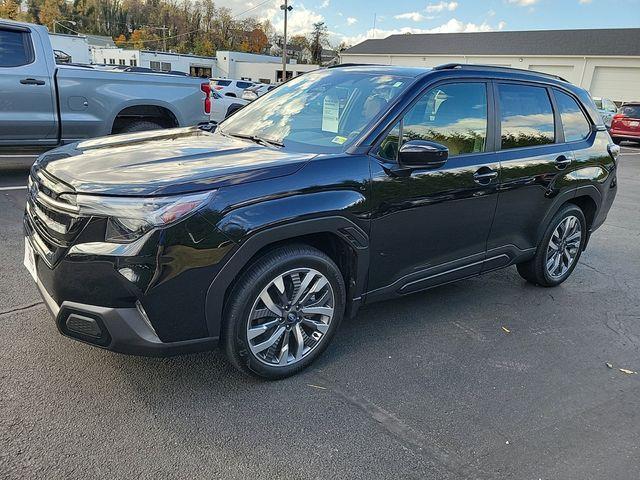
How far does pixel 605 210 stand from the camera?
518cm

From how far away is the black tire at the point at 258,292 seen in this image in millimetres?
2766

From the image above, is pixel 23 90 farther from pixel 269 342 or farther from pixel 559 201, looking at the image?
pixel 559 201

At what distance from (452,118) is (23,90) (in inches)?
236

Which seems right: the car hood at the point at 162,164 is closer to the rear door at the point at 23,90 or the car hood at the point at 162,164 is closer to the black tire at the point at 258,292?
the black tire at the point at 258,292

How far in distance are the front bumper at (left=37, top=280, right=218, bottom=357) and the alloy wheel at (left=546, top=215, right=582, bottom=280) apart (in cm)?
353

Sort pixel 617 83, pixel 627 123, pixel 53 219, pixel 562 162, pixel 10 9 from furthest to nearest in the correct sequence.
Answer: pixel 10 9 → pixel 617 83 → pixel 627 123 → pixel 562 162 → pixel 53 219

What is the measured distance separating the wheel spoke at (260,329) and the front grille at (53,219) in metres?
1.03

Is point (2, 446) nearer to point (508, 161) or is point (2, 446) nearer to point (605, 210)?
point (508, 161)

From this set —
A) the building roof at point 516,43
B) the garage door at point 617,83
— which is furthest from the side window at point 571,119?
the building roof at point 516,43

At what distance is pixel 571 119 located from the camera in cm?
468

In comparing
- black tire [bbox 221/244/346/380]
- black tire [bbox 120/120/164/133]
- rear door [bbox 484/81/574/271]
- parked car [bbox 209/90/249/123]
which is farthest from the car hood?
parked car [bbox 209/90/249/123]

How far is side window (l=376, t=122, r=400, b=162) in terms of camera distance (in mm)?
3265

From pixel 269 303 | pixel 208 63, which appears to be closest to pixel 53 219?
pixel 269 303

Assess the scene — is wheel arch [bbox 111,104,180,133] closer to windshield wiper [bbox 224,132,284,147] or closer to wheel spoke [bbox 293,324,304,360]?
windshield wiper [bbox 224,132,284,147]
